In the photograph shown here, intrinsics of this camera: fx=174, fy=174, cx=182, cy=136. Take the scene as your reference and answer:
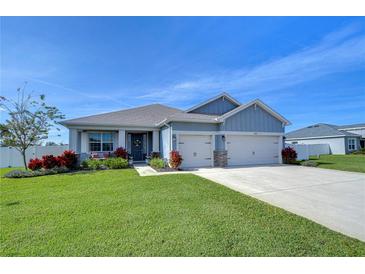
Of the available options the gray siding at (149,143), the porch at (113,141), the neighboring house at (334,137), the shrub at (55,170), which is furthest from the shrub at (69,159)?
the neighboring house at (334,137)

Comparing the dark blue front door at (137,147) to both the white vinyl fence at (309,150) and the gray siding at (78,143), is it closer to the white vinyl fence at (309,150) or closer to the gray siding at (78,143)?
the gray siding at (78,143)

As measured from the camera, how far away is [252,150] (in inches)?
522

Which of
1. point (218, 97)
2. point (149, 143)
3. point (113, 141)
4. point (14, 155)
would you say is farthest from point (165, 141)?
point (14, 155)

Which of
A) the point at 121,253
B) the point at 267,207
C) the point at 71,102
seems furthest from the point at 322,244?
the point at 71,102

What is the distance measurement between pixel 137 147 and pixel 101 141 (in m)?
2.91

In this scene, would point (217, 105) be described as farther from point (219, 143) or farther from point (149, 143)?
point (149, 143)

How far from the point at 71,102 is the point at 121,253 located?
17.0 meters

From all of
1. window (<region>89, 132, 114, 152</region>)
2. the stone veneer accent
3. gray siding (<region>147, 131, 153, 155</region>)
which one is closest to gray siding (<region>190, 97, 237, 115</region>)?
the stone veneer accent

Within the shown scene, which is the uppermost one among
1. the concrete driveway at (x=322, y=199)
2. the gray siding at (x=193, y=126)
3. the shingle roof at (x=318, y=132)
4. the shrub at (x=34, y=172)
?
the shingle roof at (x=318, y=132)

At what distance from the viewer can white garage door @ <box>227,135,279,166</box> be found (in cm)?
1270

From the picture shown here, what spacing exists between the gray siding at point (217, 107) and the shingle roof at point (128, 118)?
3633 mm

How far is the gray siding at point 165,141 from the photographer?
11969 millimetres

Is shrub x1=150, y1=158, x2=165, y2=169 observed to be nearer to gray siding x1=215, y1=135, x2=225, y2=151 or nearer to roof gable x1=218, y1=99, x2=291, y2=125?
gray siding x1=215, y1=135, x2=225, y2=151
